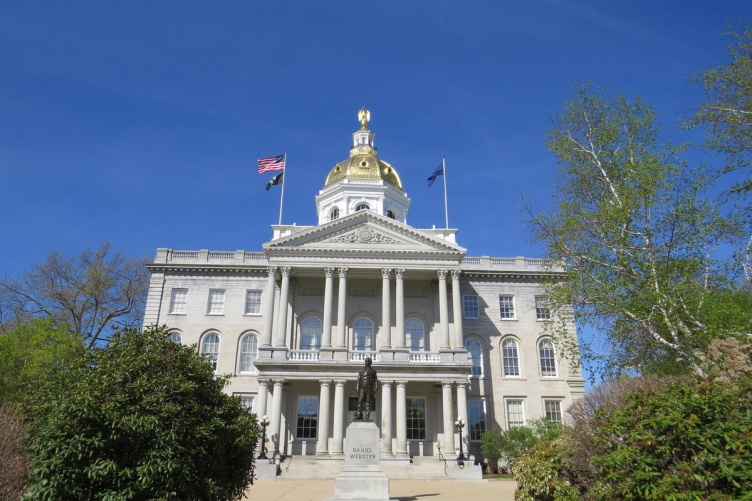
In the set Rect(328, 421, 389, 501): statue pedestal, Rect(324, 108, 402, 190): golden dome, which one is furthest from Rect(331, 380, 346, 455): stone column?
Rect(324, 108, 402, 190): golden dome

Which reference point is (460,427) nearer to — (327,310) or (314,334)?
(327,310)

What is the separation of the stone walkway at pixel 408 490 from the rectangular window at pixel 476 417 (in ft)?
29.0

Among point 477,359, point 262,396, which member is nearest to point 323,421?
point 262,396

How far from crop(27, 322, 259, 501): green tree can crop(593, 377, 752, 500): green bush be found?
7.93m

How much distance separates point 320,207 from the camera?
4938 cm

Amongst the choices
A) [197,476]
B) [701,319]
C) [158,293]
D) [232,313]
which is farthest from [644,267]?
[158,293]

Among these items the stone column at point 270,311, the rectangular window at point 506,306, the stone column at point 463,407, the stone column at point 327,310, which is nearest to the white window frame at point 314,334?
the stone column at point 327,310

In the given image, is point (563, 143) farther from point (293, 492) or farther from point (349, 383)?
point (349, 383)

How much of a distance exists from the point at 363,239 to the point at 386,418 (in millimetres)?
11943

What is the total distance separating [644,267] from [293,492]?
1550cm

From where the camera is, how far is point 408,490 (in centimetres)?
2222

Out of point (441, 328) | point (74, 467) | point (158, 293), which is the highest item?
point (158, 293)

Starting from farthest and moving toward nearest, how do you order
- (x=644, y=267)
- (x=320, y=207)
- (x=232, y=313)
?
(x=320, y=207)
(x=232, y=313)
(x=644, y=267)

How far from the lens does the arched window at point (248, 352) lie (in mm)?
38000
